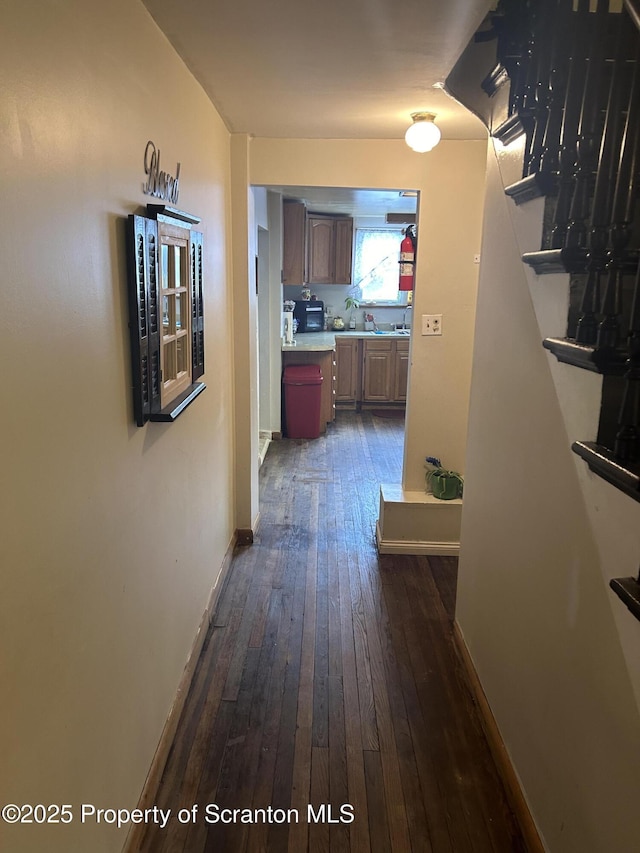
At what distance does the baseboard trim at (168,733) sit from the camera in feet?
5.42

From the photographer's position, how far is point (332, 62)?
2.00 meters

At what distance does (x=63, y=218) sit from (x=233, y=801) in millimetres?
1681

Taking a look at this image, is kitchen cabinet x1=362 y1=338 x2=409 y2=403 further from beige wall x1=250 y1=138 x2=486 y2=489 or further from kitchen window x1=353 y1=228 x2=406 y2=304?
beige wall x1=250 y1=138 x2=486 y2=489

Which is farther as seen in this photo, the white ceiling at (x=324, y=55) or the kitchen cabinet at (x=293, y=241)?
the kitchen cabinet at (x=293, y=241)

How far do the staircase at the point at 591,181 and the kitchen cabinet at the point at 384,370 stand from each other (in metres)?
5.27

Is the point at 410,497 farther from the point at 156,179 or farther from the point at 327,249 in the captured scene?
the point at 327,249

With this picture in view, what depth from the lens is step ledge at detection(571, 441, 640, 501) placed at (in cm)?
100

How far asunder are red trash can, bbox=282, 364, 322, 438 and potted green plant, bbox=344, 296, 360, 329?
6.07 ft

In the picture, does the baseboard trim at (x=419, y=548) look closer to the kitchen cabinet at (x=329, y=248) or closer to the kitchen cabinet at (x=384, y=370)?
the kitchen cabinet at (x=384, y=370)

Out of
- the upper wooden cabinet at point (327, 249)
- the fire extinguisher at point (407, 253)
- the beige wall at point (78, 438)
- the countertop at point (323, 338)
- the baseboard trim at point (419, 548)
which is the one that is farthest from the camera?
the upper wooden cabinet at point (327, 249)

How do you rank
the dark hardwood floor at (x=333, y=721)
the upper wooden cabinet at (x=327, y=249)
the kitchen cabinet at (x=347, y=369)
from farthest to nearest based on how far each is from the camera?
the kitchen cabinet at (x=347, y=369)
the upper wooden cabinet at (x=327, y=249)
the dark hardwood floor at (x=333, y=721)

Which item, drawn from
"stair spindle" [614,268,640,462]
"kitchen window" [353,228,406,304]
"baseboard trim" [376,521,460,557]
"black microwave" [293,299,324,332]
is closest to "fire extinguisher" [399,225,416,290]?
"baseboard trim" [376,521,460,557]

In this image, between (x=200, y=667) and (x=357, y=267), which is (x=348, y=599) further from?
(x=357, y=267)

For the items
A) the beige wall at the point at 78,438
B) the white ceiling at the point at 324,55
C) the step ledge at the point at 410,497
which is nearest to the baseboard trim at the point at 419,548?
the step ledge at the point at 410,497
